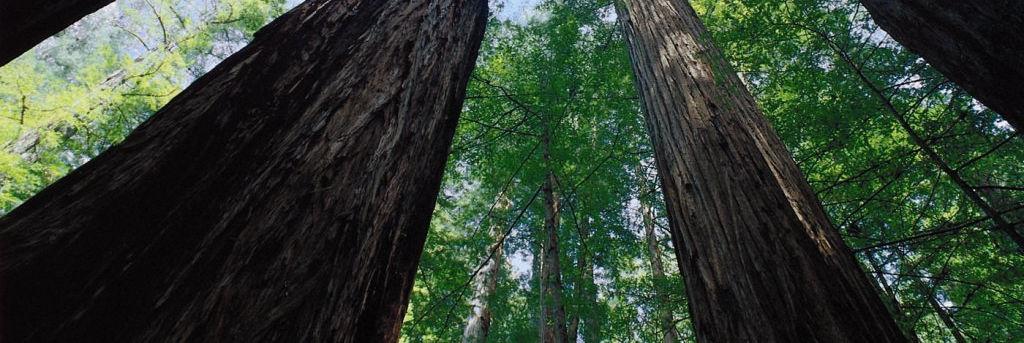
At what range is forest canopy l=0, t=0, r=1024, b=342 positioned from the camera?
381cm

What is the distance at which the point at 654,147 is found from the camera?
2.82 m

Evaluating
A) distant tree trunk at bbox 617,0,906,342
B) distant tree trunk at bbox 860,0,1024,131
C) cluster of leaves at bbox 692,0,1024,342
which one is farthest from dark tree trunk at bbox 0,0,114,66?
cluster of leaves at bbox 692,0,1024,342

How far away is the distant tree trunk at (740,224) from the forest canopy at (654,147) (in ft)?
0.67

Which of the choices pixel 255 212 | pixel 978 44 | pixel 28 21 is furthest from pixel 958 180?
pixel 28 21

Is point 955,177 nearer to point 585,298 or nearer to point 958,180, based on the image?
point 958,180

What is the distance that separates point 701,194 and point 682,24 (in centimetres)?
158

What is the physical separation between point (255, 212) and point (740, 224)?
6.25ft

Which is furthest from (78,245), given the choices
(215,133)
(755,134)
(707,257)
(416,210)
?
(755,134)

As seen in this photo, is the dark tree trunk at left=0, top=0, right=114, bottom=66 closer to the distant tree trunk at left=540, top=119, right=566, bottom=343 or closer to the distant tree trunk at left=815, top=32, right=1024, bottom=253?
the distant tree trunk at left=815, top=32, right=1024, bottom=253

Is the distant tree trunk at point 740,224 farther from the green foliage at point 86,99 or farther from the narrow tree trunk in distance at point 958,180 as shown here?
the green foliage at point 86,99

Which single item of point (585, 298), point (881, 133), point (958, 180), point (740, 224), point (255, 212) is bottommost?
point (255, 212)

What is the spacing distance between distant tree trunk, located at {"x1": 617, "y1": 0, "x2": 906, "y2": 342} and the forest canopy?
0.21 metres

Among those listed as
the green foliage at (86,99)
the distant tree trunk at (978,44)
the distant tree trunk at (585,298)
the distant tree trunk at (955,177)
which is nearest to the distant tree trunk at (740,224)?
the distant tree trunk at (978,44)

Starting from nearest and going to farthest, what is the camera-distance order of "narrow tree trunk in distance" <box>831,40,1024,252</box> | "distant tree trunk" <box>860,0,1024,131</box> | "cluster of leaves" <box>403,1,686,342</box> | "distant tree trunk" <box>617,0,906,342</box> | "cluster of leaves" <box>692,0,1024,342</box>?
"distant tree trunk" <box>860,0,1024,131</box>
"distant tree trunk" <box>617,0,906,342</box>
"narrow tree trunk in distance" <box>831,40,1024,252</box>
"cluster of leaves" <box>692,0,1024,342</box>
"cluster of leaves" <box>403,1,686,342</box>
